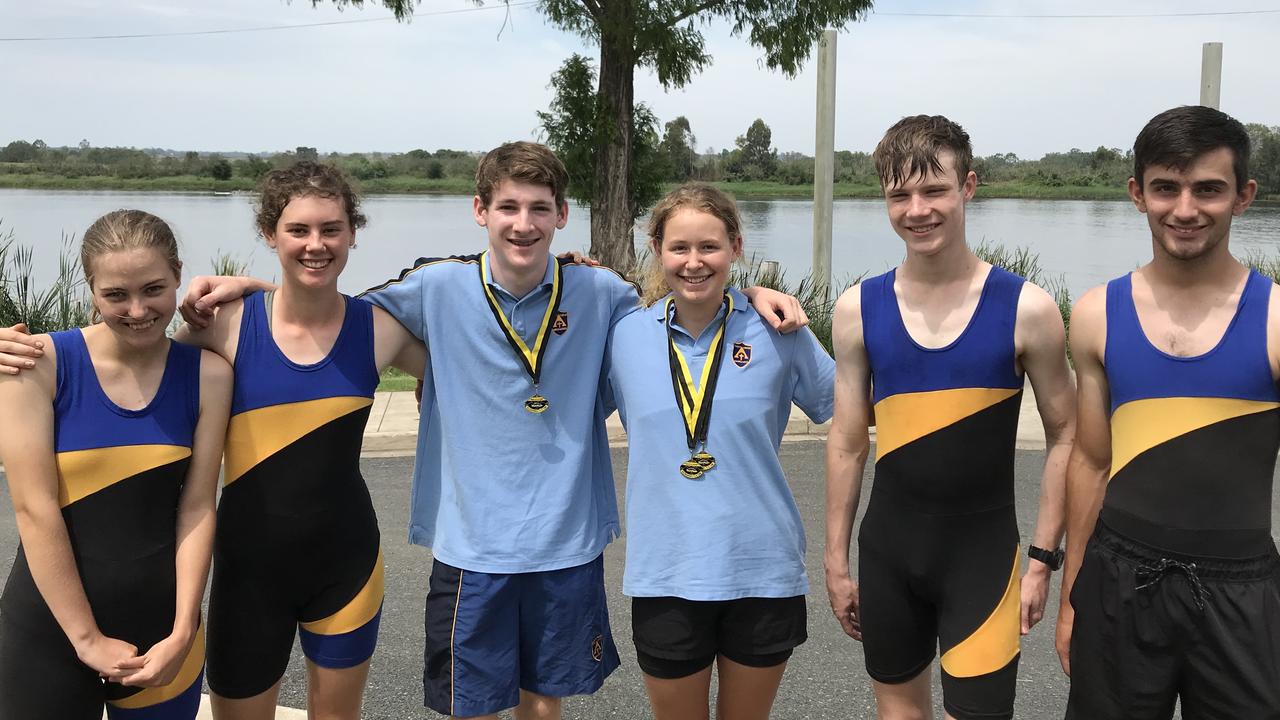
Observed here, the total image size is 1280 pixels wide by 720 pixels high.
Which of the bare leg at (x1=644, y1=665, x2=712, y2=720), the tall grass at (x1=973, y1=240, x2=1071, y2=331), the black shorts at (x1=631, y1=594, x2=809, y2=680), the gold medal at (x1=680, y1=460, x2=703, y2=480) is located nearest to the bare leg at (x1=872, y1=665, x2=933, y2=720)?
the black shorts at (x1=631, y1=594, x2=809, y2=680)

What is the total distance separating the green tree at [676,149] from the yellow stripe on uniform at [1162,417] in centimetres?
1216

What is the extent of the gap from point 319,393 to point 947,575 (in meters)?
1.97

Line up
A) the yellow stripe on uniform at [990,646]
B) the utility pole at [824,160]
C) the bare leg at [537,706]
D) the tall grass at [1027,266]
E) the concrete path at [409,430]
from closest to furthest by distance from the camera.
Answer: the yellow stripe on uniform at [990,646], the bare leg at [537,706], the concrete path at [409,430], the utility pole at [824,160], the tall grass at [1027,266]

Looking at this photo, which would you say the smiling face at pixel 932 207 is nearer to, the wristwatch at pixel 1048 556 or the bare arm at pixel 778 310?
the bare arm at pixel 778 310

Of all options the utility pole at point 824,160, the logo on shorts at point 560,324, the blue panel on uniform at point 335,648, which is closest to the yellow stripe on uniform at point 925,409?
the logo on shorts at point 560,324

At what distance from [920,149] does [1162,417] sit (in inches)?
39.1

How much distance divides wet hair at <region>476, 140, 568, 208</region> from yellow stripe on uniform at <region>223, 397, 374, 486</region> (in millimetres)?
894

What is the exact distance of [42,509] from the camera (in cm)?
261

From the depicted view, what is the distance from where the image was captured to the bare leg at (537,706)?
10.9 feet

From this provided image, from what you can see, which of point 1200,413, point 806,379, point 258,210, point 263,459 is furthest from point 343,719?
point 1200,413

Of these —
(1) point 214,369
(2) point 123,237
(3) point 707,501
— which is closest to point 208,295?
(1) point 214,369

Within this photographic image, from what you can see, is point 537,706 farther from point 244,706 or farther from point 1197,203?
point 1197,203

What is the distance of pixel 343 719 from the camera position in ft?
10.6

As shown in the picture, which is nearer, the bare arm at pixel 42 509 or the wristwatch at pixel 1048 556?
the bare arm at pixel 42 509
